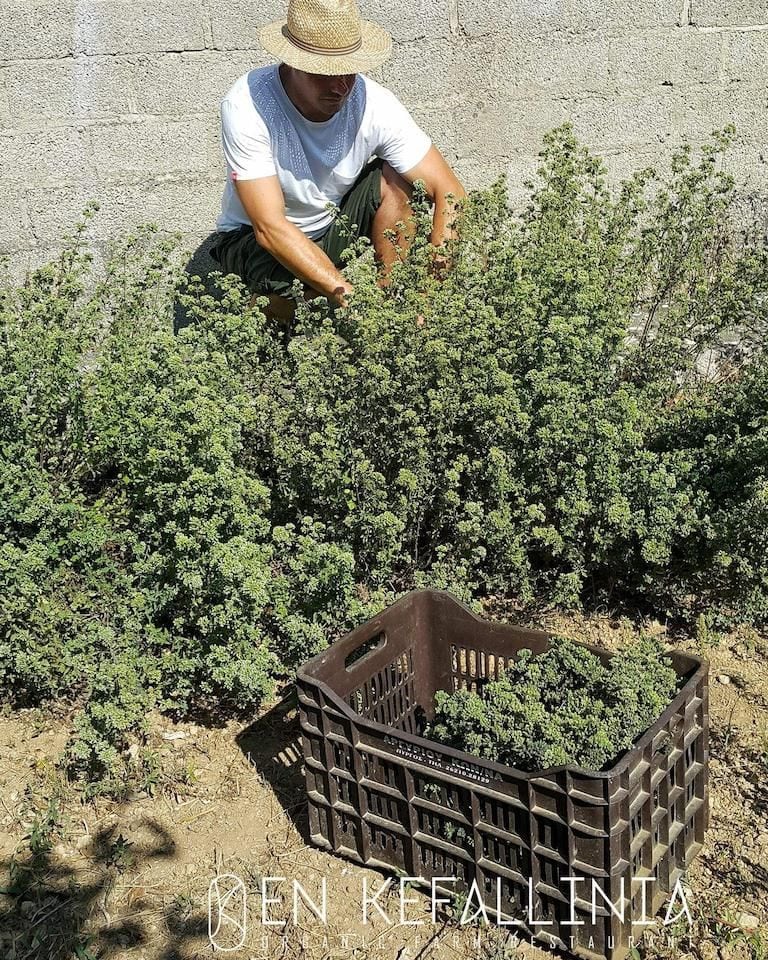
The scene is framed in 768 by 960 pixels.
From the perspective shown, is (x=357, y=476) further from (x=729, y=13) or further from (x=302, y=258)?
(x=729, y=13)

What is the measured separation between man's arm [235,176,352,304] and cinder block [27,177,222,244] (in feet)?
3.05

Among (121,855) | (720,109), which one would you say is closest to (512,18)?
(720,109)

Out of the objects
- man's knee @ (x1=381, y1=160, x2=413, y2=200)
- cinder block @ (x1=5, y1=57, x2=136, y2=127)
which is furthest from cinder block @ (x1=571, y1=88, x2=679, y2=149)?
cinder block @ (x1=5, y1=57, x2=136, y2=127)

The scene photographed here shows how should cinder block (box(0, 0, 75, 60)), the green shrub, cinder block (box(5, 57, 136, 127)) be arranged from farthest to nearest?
cinder block (box(5, 57, 136, 127))
cinder block (box(0, 0, 75, 60))
the green shrub

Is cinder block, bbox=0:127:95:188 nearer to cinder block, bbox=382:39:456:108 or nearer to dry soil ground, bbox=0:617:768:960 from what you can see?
cinder block, bbox=382:39:456:108

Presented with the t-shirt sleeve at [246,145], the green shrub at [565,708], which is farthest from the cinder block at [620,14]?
the green shrub at [565,708]

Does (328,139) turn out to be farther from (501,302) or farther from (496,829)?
(496,829)

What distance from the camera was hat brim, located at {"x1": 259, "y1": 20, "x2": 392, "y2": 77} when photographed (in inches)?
159

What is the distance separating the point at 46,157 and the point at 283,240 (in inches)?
63.9

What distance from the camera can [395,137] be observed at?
4430mm

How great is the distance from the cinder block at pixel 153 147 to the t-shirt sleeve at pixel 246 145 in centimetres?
82

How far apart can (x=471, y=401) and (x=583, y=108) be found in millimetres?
2472

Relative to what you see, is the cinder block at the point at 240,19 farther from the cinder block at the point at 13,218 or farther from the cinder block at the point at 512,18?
the cinder block at the point at 13,218

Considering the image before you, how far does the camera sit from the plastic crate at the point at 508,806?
2209 millimetres
